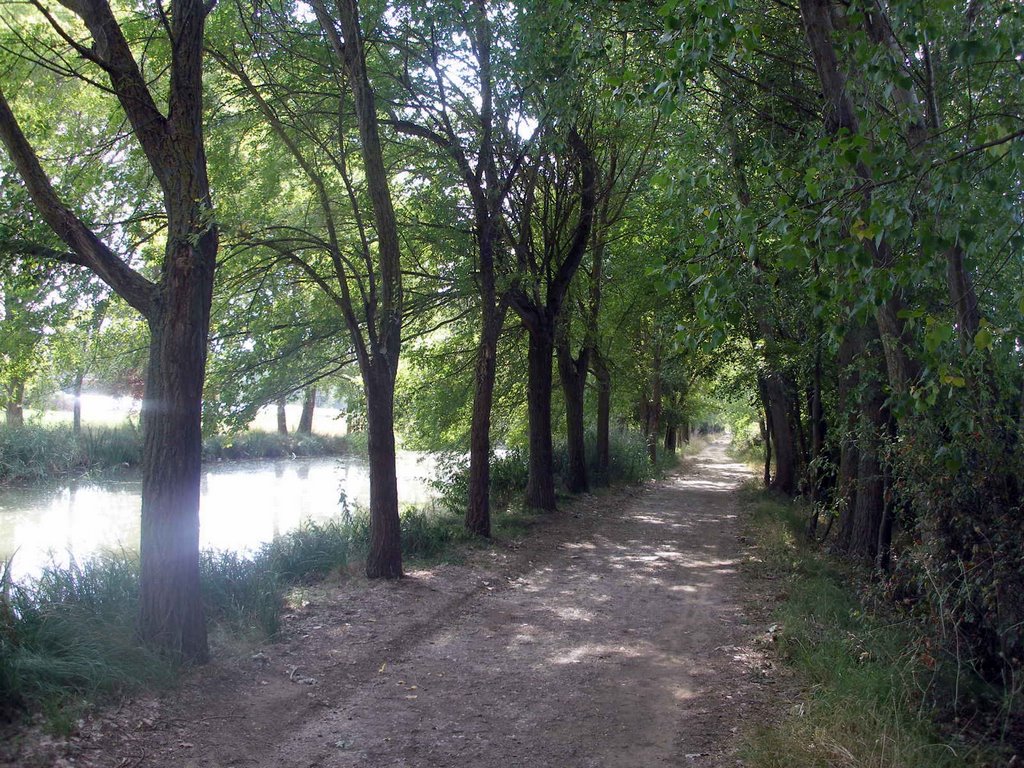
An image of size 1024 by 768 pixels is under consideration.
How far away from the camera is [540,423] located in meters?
17.5

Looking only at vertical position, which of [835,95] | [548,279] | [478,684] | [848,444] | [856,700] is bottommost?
[478,684]

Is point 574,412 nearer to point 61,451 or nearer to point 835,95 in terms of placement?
point 835,95

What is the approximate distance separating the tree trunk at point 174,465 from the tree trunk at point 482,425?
6838mm

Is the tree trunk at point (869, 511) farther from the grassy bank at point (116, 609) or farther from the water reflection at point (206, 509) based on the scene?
the water reflection at point (206, 509)

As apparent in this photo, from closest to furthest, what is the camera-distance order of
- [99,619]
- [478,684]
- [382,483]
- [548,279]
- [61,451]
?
[99,619] → [478,684] → [382,483] → [548,279] → [61,451]

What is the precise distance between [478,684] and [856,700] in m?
2.99

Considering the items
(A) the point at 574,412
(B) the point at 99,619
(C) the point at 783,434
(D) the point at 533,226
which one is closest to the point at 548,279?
(D) the point at 533,226

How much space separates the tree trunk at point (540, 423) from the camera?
17281mm

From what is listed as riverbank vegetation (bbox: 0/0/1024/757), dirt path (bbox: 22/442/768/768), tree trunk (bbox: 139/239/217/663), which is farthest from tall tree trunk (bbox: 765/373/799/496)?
tree trunk (bbox: 139/239/217/663)

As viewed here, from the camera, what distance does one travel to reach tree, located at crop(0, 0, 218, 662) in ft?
21.7

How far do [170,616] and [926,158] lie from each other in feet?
20.6

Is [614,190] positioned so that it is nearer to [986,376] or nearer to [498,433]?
[498,433]

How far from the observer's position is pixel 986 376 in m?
5.51

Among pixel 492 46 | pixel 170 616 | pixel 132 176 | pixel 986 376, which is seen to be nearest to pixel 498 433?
pixel 492 46
